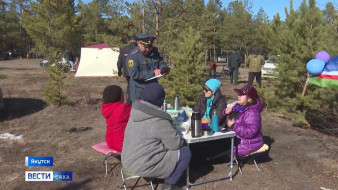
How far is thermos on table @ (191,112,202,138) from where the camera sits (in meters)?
3.46

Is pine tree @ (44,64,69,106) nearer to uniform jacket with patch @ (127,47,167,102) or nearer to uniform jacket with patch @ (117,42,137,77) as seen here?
uniform jacket with patch @ (117,42,137,77)

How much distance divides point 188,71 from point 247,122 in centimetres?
353

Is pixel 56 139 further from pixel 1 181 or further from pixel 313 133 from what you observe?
pixel 313 133

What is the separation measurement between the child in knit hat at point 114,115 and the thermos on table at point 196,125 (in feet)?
3.16

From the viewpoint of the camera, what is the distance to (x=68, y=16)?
30391mm

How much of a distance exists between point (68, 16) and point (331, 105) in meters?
28.5

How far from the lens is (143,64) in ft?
15.1

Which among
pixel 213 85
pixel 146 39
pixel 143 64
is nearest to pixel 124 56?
pixel 143 64

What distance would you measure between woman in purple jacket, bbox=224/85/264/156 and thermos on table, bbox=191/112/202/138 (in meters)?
0.77

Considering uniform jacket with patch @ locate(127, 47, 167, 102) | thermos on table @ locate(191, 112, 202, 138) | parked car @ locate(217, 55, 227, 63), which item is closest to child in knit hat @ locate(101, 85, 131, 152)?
uniform jacket with patch @ locate(127, 47, 167, 102)

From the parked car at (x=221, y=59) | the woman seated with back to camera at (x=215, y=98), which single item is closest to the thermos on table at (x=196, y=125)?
the woman seated with back to camera at (x=215, y=98)

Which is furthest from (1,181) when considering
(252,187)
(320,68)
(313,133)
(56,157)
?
(313,133)

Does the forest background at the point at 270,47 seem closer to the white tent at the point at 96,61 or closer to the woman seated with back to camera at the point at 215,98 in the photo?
the woman seated with back to camera at the point at 215,98

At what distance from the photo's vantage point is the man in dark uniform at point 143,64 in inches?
174
